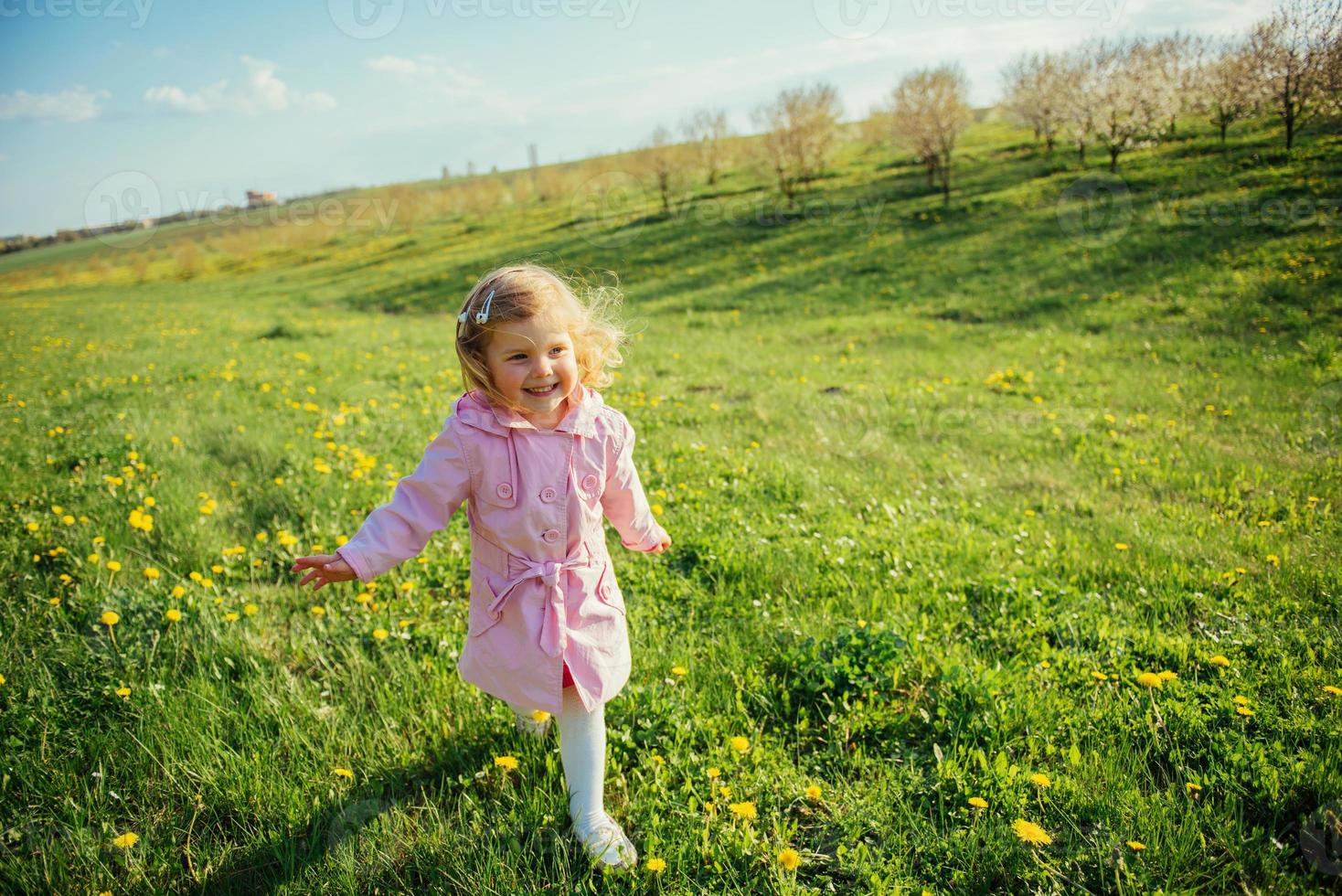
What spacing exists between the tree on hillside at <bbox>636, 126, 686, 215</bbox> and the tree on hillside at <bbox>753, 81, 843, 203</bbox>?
695 centimetres

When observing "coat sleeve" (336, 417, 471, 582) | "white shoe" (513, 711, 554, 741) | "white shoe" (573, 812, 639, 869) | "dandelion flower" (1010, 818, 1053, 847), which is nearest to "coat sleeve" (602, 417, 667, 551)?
"coat sleeve" (336, 417, 471, 582)

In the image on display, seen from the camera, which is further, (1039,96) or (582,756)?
(1039,96)

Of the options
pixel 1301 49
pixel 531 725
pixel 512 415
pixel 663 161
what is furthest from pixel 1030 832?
pixel 663 161

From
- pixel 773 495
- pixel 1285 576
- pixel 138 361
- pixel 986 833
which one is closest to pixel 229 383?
pixel 138 361

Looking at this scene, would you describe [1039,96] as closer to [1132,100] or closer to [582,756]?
[1132,100]

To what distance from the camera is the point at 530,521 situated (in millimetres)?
2535

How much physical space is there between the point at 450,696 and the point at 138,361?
12946 mm

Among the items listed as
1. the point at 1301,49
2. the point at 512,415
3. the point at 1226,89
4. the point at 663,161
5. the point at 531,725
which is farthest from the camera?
the point at 663,161

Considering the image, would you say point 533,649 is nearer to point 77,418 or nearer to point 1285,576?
point 1285,576

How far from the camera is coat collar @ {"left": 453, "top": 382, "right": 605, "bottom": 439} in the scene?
2.52 metres

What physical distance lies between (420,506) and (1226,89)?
3208 cm

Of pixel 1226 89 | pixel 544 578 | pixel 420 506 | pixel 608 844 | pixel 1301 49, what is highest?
pixel 1226 89

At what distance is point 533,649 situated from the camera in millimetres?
2523

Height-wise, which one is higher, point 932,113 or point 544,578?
point 932,113
